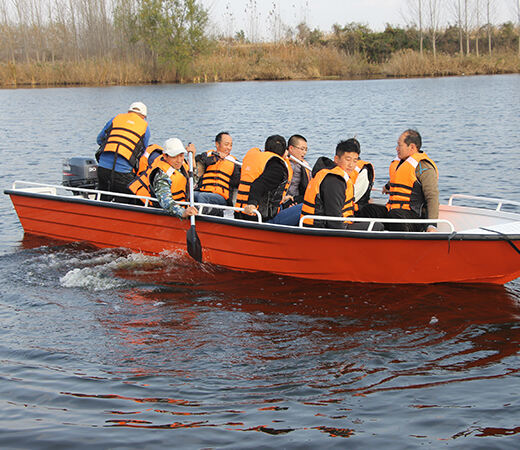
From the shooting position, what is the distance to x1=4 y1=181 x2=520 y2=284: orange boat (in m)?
6.33

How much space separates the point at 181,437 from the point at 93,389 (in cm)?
97

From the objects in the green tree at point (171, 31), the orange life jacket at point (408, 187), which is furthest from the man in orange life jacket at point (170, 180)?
the green tree at point (171, 31)

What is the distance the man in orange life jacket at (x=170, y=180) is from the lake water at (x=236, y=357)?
0.79 meters

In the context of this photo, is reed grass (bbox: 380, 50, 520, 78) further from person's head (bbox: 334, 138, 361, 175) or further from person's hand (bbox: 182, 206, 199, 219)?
person's head (bbox: 334, 138, 361, 175)

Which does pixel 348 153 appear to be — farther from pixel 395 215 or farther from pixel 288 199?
pixel 288 199

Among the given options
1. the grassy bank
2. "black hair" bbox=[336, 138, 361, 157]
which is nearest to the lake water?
"black hair" bbox=[336, 138, 361, 157]

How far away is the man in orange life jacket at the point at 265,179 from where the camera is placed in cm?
693

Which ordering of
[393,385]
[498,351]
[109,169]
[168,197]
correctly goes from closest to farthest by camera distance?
[393,385]
[498,351]
[168,197]
[109,169]

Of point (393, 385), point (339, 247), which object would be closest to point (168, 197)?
point (339, 247)

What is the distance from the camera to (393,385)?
482cm

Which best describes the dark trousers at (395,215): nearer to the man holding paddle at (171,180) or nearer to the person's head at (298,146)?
the person's head at (298,146)

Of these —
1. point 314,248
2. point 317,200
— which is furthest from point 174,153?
point 314,248

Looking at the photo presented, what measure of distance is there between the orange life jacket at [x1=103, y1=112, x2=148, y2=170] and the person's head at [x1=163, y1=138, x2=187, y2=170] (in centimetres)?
107

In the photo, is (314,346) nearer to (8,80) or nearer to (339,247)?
(339,247)
